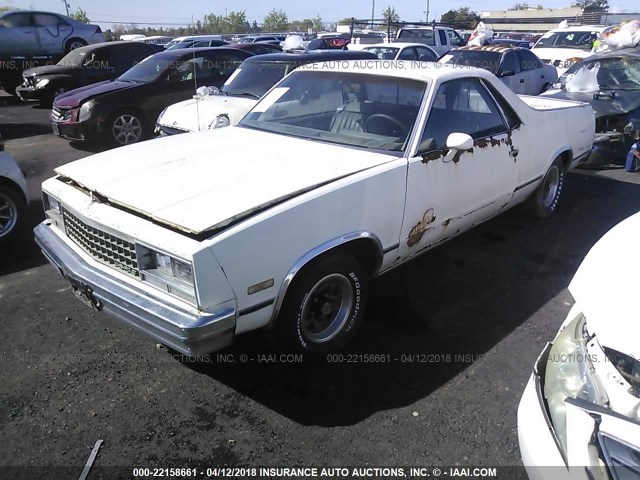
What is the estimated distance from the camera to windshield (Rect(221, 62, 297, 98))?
7250 millimetres

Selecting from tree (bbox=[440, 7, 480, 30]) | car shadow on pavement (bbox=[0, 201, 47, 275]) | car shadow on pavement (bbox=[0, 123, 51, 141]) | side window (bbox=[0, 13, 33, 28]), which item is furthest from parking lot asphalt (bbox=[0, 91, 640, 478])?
tree (bbox=[440, 7, 480, 30])

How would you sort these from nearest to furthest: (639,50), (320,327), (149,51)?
1. (320,327)
2. (639,50)
3. (149,51)

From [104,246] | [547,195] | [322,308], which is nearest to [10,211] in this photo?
[104,246]

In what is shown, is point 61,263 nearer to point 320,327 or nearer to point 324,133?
point 320,327

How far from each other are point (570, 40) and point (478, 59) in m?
6.83

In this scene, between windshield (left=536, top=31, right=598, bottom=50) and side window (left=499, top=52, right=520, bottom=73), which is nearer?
side window (left=499, top=52, right=520, bottom=73)

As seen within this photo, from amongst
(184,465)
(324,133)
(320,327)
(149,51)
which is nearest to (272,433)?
(184,465)

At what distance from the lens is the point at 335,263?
288 centimetres

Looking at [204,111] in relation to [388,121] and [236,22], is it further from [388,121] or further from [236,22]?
[236,22]

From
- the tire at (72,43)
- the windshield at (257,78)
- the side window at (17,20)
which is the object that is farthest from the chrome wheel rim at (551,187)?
the side window at (17,20)

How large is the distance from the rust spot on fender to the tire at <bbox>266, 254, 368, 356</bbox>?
0.47 metres

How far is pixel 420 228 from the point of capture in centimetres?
339

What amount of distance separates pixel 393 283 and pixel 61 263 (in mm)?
2365

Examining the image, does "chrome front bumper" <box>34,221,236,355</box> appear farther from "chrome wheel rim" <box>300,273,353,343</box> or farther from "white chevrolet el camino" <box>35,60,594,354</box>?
"chrome wheel rim" <box>300,273,353,343</box>
